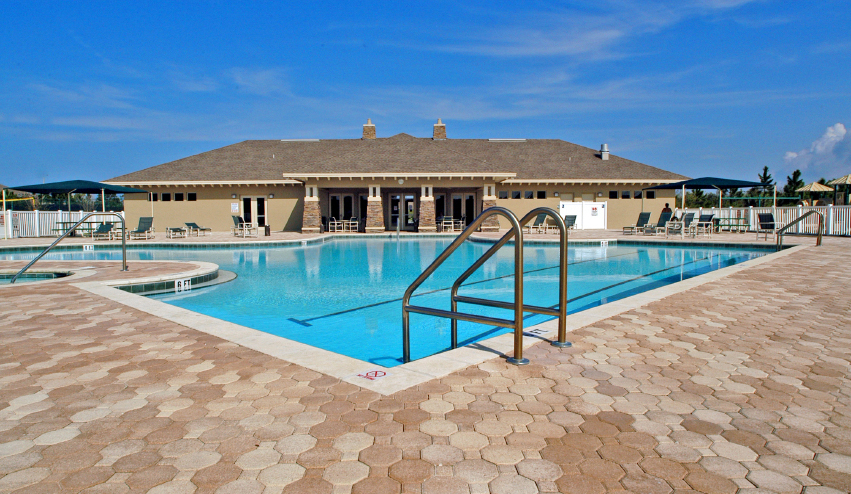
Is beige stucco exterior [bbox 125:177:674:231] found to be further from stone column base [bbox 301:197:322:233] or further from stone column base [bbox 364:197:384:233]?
stone column base [bbox 364:197:384:233]

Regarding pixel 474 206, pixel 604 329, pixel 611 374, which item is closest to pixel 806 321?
pixel 604 329

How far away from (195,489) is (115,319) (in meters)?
3.82

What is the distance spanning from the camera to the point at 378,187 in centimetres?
2453

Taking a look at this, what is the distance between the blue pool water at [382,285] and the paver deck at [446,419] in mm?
2072

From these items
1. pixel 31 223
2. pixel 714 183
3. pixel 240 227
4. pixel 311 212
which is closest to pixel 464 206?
pixel 311 212

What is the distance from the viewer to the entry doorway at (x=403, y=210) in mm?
26922

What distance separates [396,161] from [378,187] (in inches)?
68.4

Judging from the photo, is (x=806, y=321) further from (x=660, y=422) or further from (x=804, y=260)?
(x=804, y=260)

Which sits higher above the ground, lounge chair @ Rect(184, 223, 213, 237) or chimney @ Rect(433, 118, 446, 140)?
chimney @ Rect(433, 118, 446, 140)

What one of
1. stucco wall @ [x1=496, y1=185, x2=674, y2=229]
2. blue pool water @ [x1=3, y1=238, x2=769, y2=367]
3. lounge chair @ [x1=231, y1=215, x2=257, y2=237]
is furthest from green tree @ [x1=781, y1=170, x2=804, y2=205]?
lounge chair @ [x1=231, y1=215, x2=257, y2=237]

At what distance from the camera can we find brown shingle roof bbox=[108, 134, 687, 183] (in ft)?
80.3

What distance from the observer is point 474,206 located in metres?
27.3

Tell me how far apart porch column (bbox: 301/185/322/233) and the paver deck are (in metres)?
20.2

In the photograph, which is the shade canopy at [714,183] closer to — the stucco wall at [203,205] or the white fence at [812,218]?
the white fence at [812,218]
